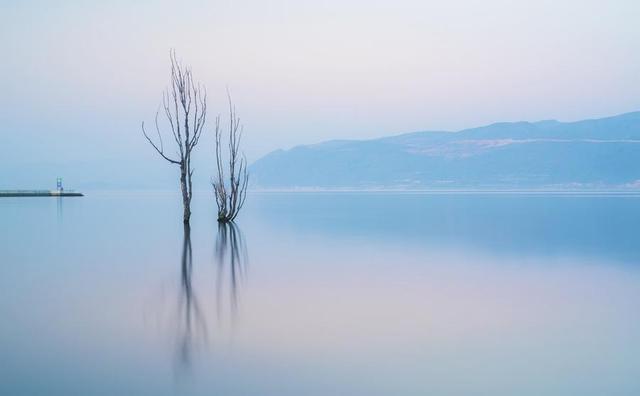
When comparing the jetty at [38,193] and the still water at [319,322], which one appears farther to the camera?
the jetty at [38,193]

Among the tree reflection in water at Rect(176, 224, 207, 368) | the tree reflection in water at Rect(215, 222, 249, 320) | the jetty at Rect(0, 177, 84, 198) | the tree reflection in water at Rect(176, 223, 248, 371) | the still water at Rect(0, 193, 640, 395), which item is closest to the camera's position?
the still water at Rect(0, 193, 640, 395)

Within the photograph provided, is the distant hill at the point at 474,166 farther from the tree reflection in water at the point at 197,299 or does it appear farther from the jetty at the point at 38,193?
the tree reflection in water at the point at 197,299

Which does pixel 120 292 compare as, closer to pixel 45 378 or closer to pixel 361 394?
pixel 45 378

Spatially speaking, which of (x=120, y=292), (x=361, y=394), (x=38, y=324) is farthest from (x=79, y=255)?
(x=361, y=394)

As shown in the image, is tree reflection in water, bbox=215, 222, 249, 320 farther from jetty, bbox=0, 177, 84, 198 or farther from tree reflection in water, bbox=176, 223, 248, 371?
jetty, bbox=0, 177, 84, 198

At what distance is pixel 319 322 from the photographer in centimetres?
533

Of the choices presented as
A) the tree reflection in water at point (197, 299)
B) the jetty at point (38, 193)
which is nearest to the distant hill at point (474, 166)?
the jetty at point (38, 193)

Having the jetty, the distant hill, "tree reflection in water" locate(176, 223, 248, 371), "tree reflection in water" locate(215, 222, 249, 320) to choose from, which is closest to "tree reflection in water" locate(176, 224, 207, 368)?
"tree reflection in water" locate(176, 223, 248, 371)

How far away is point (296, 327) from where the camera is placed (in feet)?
16.8

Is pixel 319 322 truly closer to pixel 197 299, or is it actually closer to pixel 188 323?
pixel 188 323

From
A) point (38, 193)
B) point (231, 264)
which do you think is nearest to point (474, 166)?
point (38, 193)

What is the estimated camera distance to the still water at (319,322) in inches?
147

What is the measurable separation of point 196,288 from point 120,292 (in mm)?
767

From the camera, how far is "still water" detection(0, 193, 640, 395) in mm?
3729
